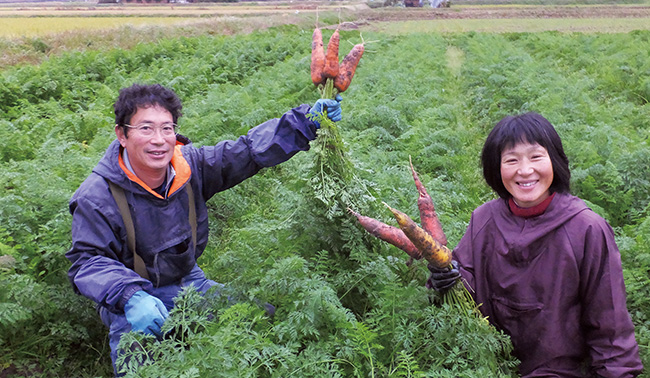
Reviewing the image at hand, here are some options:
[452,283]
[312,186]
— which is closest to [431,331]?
[452,283]

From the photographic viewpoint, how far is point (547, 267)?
285 cm

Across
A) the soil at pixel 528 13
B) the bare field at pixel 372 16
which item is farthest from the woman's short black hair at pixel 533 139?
the soil at pixel 528 13

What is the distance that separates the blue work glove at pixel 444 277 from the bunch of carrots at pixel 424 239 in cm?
3

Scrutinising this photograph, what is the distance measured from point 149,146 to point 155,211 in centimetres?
45

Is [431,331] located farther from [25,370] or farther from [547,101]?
[547,101]

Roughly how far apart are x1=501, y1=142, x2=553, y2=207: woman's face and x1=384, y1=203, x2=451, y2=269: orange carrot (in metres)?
0.55

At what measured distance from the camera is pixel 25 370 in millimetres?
3760

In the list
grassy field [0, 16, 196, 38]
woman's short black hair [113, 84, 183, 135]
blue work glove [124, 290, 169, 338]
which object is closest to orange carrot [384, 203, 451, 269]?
blue work glove [124, 290, 169, 338]

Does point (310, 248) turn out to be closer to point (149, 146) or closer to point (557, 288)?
point (149, 146)

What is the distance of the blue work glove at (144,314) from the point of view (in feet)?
9.78

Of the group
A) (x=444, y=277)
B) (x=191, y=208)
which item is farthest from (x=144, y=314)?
(x=444, y=277)

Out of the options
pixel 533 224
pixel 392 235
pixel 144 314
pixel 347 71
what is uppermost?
pixel 347 71

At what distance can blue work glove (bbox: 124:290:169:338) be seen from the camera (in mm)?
2980

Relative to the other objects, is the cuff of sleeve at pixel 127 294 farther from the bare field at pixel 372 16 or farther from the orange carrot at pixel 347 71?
the bare field at pixel 372 16
